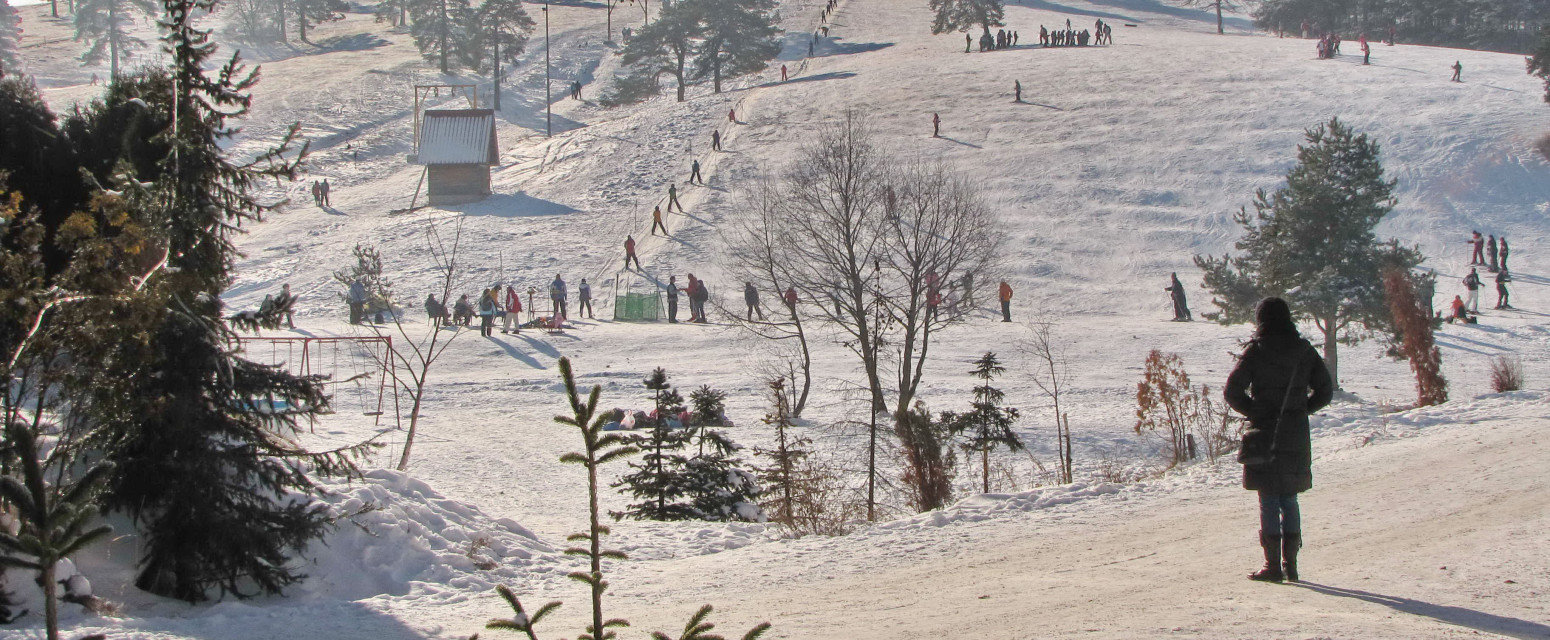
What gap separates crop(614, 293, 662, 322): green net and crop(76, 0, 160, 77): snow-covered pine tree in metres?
66.2

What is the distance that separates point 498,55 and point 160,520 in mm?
77259

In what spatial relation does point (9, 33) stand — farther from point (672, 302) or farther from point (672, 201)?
point (672, 302)

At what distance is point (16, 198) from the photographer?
6.97 meters

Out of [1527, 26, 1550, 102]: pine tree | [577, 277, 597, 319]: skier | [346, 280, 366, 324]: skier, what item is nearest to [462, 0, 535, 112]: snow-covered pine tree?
[577, 277, 597, 319]: skier

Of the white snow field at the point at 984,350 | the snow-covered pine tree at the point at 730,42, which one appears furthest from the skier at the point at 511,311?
the snow-covered pine tree at the point at 730,42

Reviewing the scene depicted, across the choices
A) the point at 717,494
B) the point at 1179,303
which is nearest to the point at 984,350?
the point at 1179,303

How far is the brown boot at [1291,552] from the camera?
640 centimetres

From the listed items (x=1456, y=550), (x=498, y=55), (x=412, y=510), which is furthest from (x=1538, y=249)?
(x=498, y=55)

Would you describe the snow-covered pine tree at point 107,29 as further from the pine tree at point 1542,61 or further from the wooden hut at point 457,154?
the pine tree at point 1542,61

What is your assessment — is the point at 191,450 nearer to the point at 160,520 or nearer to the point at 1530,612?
the point at 160,520

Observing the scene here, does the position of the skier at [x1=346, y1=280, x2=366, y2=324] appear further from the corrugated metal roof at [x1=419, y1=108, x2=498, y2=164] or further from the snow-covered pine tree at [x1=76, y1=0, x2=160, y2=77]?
the snow-covered pine tree at [x1=76, y1=0, x2=160, y2=77]

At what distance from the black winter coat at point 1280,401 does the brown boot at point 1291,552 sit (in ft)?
0.90

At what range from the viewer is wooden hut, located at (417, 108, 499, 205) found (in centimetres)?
5047

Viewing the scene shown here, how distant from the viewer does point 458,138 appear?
5103cm
